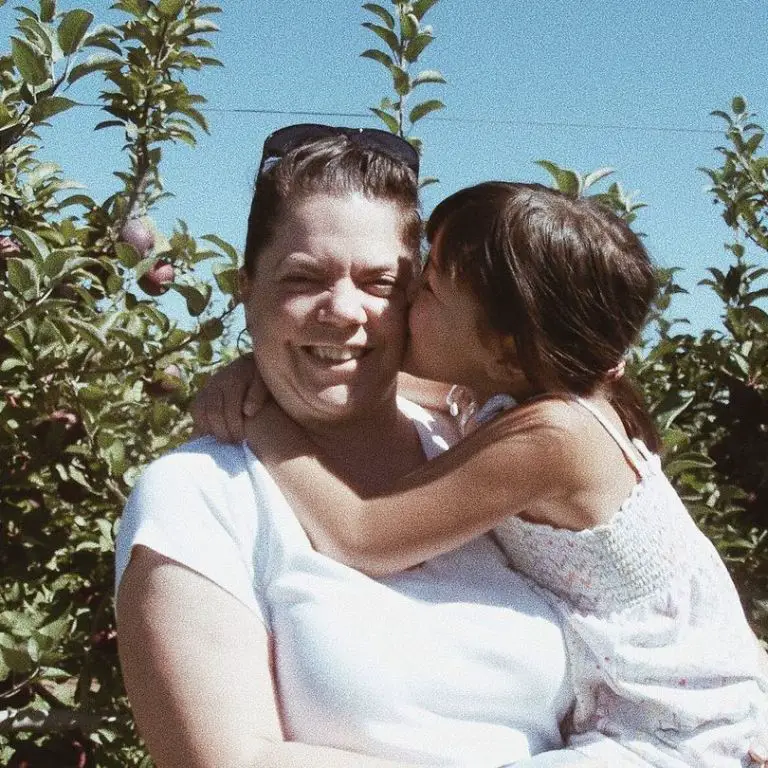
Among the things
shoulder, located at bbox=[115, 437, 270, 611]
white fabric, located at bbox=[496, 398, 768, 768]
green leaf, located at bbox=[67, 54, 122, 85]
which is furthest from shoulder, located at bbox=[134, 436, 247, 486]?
green leaf, located at bbox=[67, 54, 122, 85]

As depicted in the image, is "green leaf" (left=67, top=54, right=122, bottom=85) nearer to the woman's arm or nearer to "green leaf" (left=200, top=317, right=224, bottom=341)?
"green leaf" (left=200, top=317, right=224, bottom=341)

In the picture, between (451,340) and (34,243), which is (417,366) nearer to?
(451,340)

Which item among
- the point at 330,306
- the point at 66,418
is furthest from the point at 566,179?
the point at 66,418

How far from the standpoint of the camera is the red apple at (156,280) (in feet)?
8.13

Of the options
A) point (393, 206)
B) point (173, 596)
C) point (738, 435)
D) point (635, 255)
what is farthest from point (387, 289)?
point (738, 435)

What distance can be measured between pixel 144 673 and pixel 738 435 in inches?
77.6

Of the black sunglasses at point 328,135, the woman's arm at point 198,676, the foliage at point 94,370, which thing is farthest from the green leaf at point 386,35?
the woman's arm at point 198,676

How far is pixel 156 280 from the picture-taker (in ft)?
8.13

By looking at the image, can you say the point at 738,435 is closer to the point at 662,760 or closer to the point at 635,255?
the point at 635,255

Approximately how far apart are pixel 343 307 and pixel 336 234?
0.35 ft

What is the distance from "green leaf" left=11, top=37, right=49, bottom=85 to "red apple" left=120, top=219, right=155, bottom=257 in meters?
0.46

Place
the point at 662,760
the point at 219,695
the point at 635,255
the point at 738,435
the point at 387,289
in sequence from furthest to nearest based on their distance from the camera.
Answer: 1. the point at 738,435
2. the point at 635,255
3. the point at 387,289
4. the point at 662,760
5. the point at 219,695

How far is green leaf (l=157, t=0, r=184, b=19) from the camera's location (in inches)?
95.3

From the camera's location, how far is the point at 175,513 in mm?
1302
